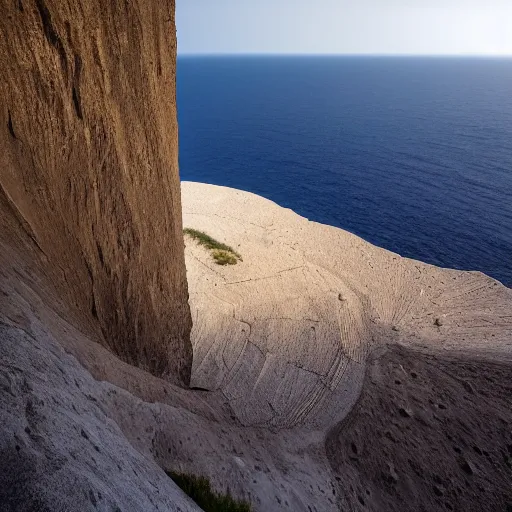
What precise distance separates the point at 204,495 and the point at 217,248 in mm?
23487

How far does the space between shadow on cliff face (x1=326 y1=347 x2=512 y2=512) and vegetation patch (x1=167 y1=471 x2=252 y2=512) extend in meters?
5.47

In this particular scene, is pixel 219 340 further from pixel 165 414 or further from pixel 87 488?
pixel 87 488

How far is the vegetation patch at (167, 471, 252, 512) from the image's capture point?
949 cm

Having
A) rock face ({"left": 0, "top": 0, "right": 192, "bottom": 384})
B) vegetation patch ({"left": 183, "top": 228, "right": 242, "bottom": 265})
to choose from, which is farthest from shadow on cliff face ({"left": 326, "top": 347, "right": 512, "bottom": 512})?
vegetation patch ({"left": 183, "top": 228, "right": 242, "bottom": 265})

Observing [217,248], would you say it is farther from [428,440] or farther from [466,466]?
[466,466]

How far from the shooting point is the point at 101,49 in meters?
11.4

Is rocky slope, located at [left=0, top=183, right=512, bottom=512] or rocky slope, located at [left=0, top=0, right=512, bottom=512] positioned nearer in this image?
rocky slope, located at [left=0, top=183, right=512, bottom=512]

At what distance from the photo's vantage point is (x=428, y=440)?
1669 centimetres

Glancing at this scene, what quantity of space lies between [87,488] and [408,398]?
656 inches

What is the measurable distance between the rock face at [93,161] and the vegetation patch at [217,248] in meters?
14.4

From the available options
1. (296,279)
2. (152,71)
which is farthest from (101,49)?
(296,279)

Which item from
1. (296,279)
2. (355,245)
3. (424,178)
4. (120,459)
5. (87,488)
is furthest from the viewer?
(424,178)

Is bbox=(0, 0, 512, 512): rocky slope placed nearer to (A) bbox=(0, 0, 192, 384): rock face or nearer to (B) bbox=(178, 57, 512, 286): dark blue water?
(A) bbox=(0, 0, 192, 384): rock face

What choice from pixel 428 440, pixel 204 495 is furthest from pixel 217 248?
pixel 204 495
